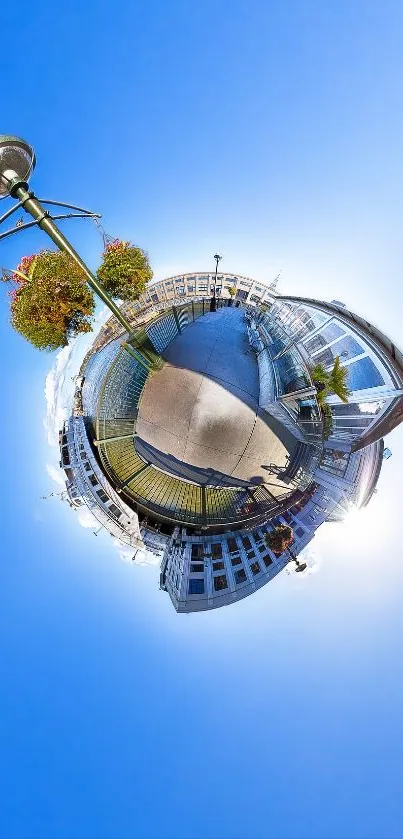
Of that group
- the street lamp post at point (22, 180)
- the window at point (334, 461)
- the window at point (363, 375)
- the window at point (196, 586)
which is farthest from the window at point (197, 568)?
the street lamp post at point (22, 180)

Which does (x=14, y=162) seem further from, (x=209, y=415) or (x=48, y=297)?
(x=209, y=415)

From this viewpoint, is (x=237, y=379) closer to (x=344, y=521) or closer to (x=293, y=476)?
(x=293, y=476)

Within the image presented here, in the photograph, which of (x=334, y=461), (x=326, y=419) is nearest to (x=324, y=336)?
(x=326, y=419)

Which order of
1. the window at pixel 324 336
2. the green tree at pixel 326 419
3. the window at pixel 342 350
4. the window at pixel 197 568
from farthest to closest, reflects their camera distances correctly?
the window at pixel 197 568, the window at pixel 324 336, the window at pixel 342 350, the green tree at pixel 326 419

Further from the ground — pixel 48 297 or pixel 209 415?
pixel 48 297

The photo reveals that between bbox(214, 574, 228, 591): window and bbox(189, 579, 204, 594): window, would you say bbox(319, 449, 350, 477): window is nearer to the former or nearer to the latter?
bbox(214, 574, 228, 591): window

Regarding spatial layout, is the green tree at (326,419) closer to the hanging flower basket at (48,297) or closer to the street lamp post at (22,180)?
the hanging flower basket at (48,297)

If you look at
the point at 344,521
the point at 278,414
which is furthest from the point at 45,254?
the point at 344,521
